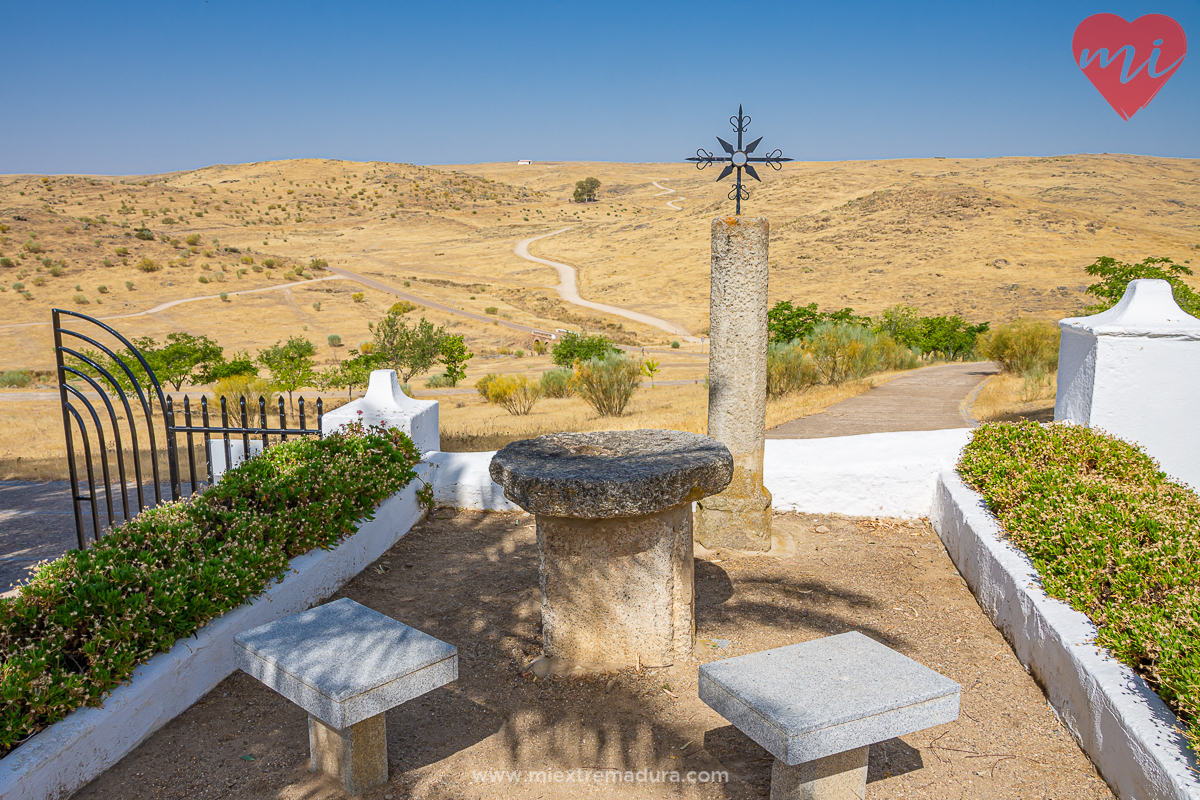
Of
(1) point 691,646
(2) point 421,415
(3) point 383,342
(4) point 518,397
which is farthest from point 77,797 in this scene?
(3) point 383,342

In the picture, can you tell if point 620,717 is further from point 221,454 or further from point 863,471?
point 221,454

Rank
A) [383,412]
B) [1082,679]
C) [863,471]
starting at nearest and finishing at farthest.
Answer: [1082,679], [863,471], [383,412]

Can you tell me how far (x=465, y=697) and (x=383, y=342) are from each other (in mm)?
23623

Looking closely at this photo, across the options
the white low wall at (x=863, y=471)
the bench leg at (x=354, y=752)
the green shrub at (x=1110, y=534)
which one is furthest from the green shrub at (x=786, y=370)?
the bench leg at (x=354, y=752)

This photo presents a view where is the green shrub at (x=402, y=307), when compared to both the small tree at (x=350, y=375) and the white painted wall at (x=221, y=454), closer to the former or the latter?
the small tree at (x=350, y=375)

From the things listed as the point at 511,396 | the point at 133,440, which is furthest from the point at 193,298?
the point at 133,440

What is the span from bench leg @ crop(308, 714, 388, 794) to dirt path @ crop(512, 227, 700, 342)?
35556 millimetres

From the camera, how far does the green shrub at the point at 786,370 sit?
54.6ft

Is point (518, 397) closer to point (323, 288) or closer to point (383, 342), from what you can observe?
point (383, 342)

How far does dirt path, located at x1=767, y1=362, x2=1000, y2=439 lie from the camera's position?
10820 mm

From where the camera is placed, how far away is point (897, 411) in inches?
495

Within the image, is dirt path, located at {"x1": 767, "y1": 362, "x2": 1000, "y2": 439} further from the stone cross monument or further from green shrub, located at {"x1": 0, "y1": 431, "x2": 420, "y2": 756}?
green shrub, located at {"x1": 0, "y1": 431, "x2": 420, "y2": 756}

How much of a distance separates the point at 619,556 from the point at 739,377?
2.17 metres

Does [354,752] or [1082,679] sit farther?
[1082,679]
